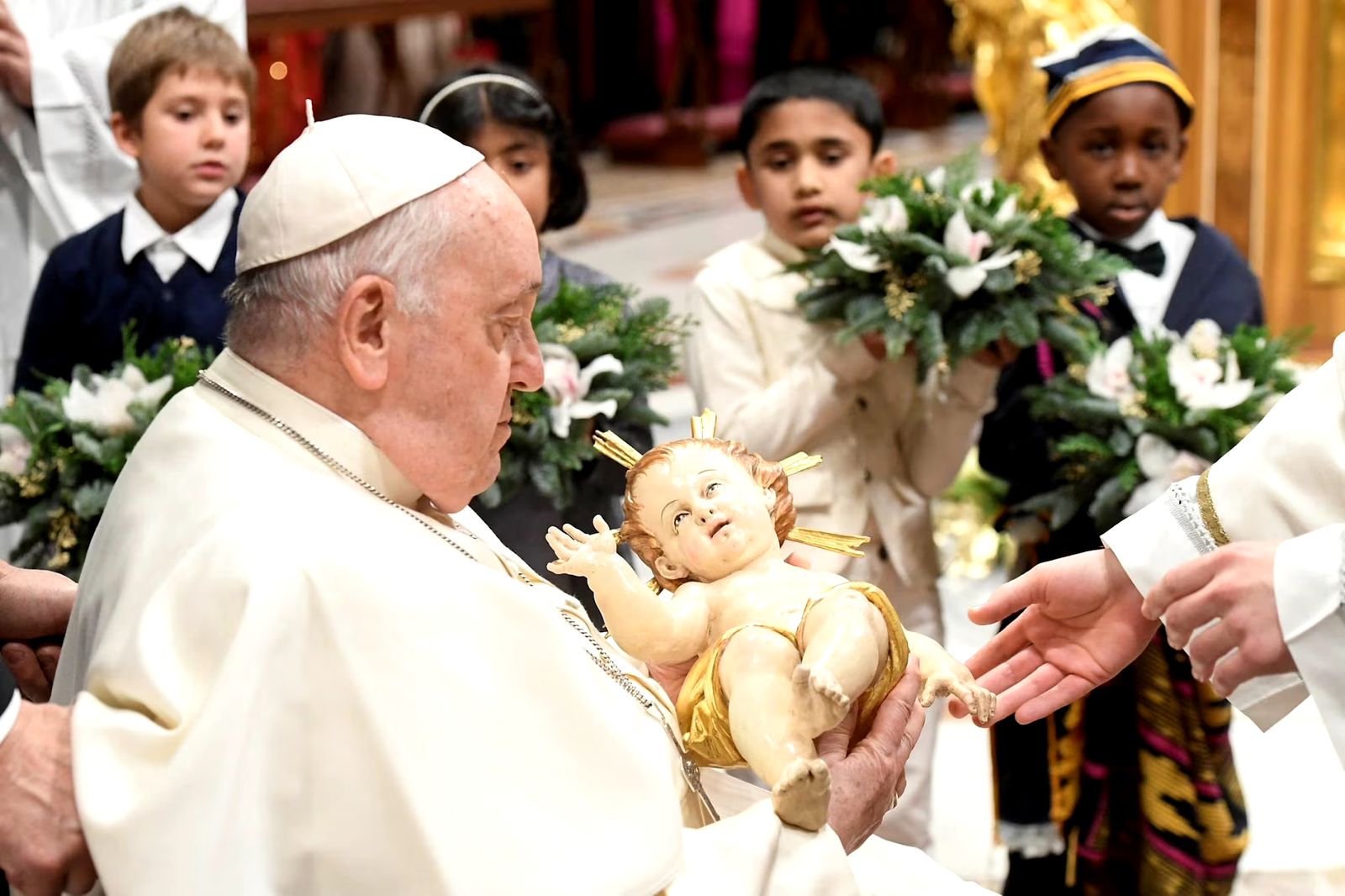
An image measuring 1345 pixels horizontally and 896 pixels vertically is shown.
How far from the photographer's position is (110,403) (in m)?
3.68

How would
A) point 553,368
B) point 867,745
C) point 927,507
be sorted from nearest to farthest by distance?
1. point 867,745
2. point 553,368
3. point 927,507

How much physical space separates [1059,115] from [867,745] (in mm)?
2575

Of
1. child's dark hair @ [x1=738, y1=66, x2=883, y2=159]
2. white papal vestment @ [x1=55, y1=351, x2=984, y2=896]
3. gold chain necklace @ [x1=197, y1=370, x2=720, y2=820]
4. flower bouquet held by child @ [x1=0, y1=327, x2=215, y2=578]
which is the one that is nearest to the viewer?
white papal vestment @ [x1=55, y1=351, x2=984, y2=896]

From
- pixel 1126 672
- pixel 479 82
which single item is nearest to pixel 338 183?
pixel 479 82

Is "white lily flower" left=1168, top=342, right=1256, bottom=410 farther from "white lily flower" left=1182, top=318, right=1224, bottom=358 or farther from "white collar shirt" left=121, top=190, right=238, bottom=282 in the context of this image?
"white collar shirt" left=121, top=190, right=238, bottom=282

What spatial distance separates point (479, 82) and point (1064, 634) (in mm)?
2139

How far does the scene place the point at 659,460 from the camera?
102 inches

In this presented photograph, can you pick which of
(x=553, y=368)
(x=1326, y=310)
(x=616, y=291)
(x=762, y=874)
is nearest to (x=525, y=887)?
(x=762, y=874)

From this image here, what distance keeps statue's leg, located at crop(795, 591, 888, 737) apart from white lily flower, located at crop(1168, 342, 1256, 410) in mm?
1816

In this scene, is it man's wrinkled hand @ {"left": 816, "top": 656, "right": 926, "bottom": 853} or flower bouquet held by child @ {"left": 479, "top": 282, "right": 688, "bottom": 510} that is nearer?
man's wrinkled hand @ {"left": 816, "top": 656, "right": 926, "bottom": 853}

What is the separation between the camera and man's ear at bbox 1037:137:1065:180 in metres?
4.63

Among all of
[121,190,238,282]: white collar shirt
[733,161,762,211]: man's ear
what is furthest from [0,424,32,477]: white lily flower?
[733,161,762,211]: man's ear

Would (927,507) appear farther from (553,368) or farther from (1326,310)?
(1326,310)

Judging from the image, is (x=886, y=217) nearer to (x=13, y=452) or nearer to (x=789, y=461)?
(x=789, y=461)
